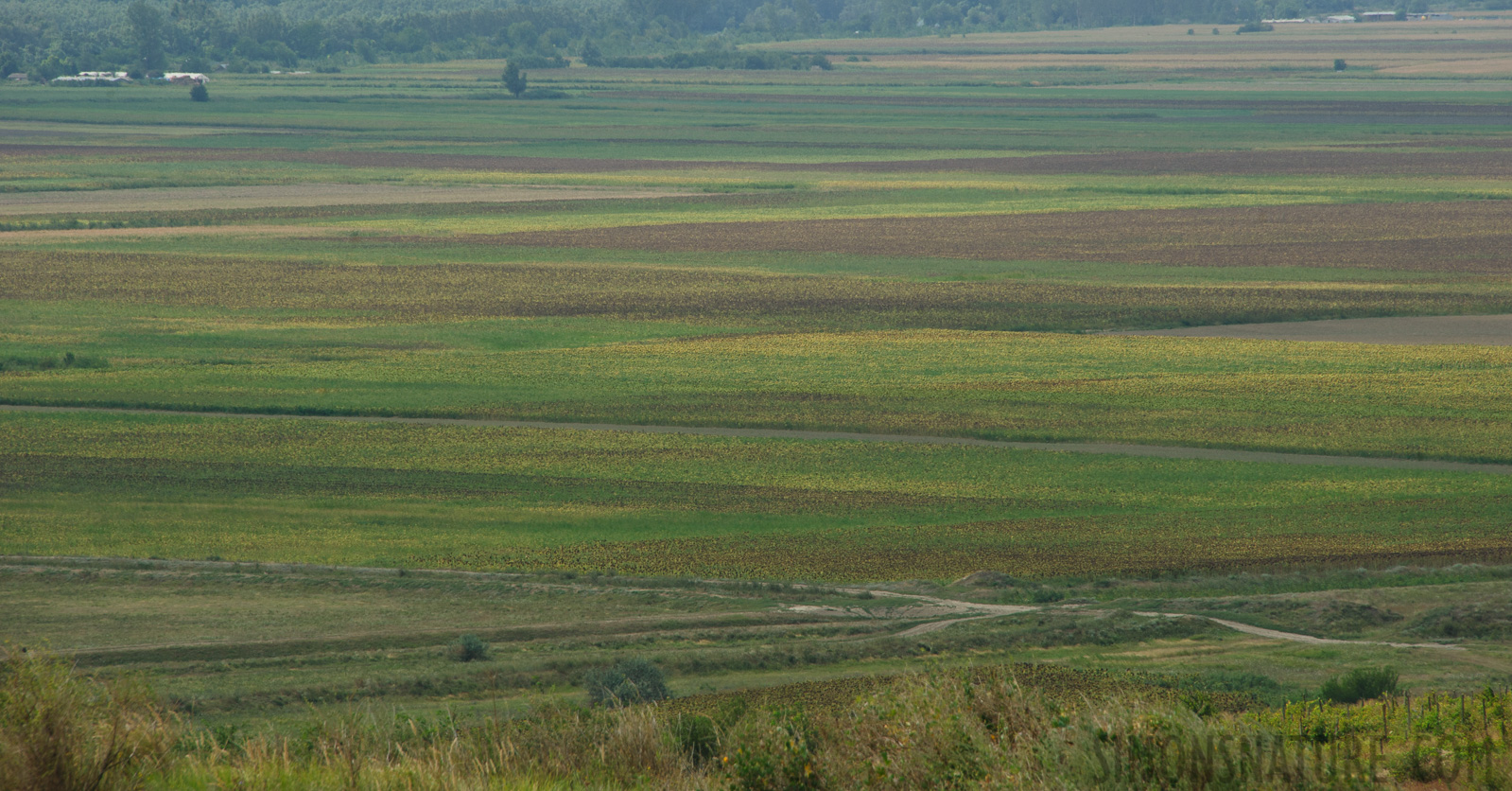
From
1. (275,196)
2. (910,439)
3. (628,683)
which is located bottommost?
(910,439)

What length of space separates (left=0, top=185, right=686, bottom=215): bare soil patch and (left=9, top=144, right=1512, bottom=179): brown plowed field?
12.6m

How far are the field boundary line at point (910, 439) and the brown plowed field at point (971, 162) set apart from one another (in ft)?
279

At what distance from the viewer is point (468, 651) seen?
26.0m

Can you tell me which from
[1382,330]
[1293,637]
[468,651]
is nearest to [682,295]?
[1382,330]

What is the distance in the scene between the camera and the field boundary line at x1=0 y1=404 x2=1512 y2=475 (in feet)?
146

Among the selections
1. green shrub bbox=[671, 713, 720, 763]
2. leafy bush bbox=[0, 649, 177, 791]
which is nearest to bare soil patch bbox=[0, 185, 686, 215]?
green shrub bbox=[671, 713, 720, 763]

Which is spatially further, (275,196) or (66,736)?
(275,196)

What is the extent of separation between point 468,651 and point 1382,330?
5287 centimetres

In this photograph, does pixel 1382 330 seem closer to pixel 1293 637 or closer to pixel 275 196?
pixel 1293 637

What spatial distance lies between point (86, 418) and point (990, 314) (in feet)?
133

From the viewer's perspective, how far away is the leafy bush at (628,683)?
72.1 ft

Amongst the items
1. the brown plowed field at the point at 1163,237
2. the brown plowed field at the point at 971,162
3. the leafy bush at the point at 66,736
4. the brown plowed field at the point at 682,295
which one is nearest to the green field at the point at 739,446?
the brown plowed field at the point at 682,295

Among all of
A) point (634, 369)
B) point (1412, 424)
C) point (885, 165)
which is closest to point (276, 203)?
point (885, 165)

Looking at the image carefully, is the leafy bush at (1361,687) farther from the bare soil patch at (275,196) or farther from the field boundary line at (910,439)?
the bare soil patch at (275,196)
